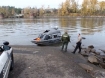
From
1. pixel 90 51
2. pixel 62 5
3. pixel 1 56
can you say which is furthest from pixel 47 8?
pixel 1 56

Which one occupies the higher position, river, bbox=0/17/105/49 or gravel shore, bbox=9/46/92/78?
gravel shore, bbox=9/46/92/78

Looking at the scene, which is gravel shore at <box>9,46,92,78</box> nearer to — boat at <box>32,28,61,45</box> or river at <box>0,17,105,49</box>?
boat at <box>32,28,61,45</box>

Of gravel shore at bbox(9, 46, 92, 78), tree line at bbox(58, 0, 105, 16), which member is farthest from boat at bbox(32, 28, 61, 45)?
tree line at bbox(58, 0, 105, 16)

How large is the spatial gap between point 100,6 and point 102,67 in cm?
15003

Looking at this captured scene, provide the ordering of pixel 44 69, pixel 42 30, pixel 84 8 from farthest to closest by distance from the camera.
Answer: pixel 84 8 < pixel 42 30 < pixel 44 69

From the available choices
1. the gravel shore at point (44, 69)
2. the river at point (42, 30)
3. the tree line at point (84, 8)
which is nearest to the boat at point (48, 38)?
the river at point (42, 30)

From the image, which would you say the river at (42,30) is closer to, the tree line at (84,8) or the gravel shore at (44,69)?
the gravel shore at (44,69)

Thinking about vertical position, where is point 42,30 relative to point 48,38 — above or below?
below

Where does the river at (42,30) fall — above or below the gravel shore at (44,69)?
below

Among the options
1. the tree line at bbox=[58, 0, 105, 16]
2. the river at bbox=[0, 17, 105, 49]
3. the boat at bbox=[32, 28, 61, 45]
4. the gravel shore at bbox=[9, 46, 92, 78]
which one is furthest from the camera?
the tree line at bbox=[58, 0, 105, 16]

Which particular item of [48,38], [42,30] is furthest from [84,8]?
[48,38]

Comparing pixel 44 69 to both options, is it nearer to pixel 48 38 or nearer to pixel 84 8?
pixel 48 38

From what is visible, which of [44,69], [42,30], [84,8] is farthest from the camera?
[84,8]

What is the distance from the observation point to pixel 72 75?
11.4 metres
